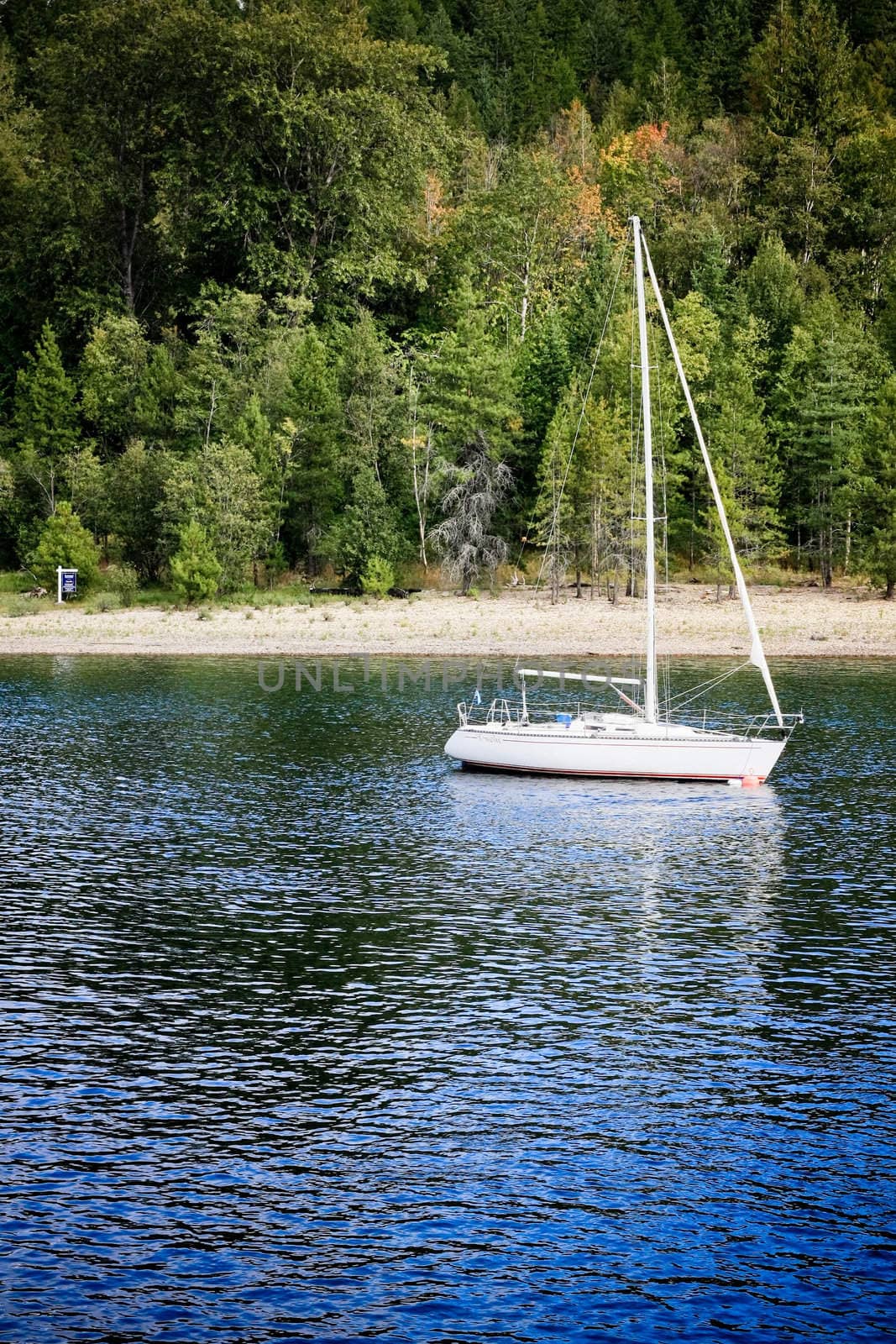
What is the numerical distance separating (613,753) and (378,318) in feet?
289

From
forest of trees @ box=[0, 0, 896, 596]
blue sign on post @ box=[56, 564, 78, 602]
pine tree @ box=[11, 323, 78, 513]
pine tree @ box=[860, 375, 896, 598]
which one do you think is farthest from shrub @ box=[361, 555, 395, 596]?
pine tree @ box=[860, 375, 896, 598]

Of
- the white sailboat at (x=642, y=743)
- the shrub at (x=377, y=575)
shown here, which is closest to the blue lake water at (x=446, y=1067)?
the white sailboat at (x=642, y=743)

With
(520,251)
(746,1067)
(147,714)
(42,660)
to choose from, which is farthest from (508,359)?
(746,1067)

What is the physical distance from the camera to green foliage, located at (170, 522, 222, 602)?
100375mm

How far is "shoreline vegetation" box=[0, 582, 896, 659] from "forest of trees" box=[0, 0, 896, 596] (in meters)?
4.13

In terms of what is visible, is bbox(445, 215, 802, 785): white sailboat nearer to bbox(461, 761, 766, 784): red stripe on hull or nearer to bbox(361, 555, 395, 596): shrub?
bbox(461, 761, 766, 784): red stripe on hull

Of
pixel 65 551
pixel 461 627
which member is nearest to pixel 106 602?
pixel 65 551

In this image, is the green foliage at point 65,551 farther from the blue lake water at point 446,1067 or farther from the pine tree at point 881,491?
the blue lake water at point 446,1067

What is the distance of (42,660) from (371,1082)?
211ft

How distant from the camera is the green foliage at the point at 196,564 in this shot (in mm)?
100375

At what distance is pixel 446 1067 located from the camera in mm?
24750

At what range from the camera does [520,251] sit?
13638 centimetres

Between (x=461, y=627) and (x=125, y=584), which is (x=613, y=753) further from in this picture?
(x=125, y=584)

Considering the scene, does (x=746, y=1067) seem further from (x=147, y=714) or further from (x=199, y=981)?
(x=147, y=714)
